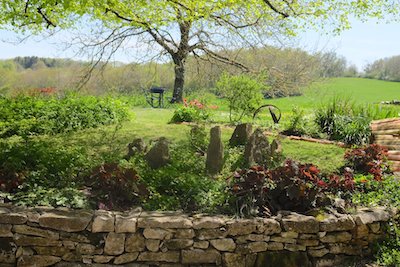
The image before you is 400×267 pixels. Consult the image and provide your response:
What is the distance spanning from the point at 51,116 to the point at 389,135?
6694mm

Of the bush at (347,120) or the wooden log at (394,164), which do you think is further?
the bush at (347,120)

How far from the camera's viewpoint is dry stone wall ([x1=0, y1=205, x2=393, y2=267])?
4.23m

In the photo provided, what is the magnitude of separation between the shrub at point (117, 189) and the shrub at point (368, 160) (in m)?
3.18

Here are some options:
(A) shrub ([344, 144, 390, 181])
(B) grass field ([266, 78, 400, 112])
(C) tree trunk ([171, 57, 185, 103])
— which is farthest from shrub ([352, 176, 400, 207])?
(C) tree trunk ([171, 57, 185, 103])

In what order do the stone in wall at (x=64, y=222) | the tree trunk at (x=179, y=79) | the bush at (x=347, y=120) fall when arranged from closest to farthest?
the stone in wall at (x=64, y=222) → the bush at (x=347, y=120) → the tree trunk at (x=179, y=79)

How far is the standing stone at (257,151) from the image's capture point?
6.08 m

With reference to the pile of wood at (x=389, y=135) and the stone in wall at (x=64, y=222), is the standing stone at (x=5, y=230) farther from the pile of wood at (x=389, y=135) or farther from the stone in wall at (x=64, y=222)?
the pile of wood at (x=389, y=135)

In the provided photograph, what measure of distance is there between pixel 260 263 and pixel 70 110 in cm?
638

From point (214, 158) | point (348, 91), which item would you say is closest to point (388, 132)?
point (214, 158)

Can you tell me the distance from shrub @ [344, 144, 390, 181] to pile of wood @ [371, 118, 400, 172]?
1.31 ft

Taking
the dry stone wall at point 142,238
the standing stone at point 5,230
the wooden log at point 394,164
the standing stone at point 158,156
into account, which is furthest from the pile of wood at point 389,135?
the standing stone at point 5,230

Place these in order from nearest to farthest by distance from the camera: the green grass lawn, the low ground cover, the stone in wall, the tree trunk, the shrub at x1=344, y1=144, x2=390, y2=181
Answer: the stone in wall, the low ground cover, the shrub at x1=344, y1=144, x2=390, y2=181, the green grass lawn, the tree trunk

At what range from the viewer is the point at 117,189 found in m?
4.75

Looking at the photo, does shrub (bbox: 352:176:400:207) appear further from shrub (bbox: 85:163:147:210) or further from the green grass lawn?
shrub (bbox: 85:163:147:210)
